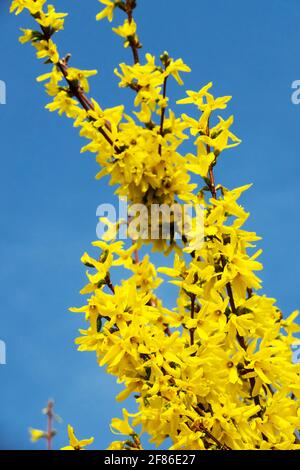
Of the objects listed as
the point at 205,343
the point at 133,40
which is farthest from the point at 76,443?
the point at 133,40

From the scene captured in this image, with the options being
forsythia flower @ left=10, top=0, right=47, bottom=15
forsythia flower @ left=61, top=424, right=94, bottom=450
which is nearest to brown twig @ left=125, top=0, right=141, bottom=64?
forsythia flower @ left=10, top=0, right=47, bottom=15

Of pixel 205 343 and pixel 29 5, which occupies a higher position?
pixel 29 5

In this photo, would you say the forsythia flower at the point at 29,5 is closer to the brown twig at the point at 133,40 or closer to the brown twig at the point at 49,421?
the brown twig at the point at 133,40

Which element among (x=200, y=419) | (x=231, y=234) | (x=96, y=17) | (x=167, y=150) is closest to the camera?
(x=200, y=419)

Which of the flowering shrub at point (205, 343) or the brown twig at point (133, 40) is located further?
the brown twig at point (133, 40)

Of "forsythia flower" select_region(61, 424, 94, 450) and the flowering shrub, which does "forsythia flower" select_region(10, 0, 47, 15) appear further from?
"forsythia flower" select_region(61, 424, 94, 450)

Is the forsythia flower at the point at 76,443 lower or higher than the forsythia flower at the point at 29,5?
lower

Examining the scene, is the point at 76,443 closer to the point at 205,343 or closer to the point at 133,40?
the point at 205,343

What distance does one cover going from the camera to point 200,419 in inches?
110

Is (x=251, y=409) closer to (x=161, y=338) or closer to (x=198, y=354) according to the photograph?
(x=198, y=354)

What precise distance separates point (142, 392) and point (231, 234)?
34.7 inches

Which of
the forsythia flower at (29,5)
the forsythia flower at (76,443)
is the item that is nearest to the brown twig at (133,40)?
the forsythia flower at (29,5)

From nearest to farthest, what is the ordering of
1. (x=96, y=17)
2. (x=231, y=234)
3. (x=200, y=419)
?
(x=200, y=419) < (x=231, y=234) < (x=96, y=17)
